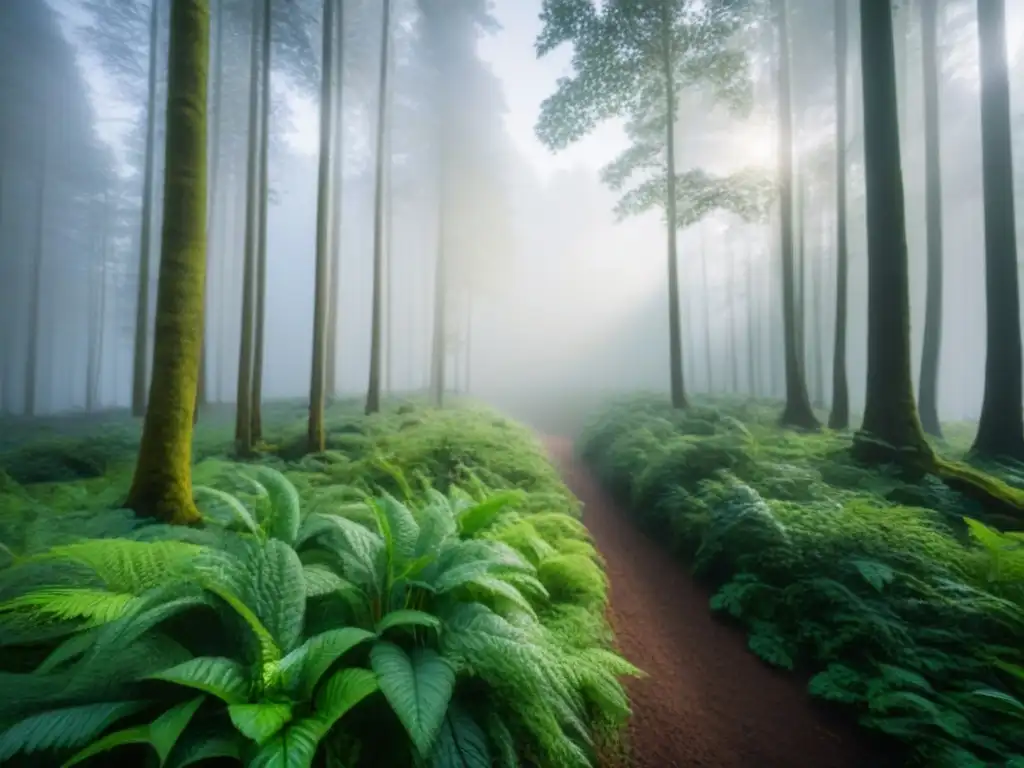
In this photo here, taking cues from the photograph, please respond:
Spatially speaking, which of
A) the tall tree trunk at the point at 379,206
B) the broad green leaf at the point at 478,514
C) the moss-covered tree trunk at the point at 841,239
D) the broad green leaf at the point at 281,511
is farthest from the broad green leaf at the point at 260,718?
the moss-covered tree trunk at the point at 841,239

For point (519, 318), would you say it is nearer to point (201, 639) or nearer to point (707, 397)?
point (707, 397)

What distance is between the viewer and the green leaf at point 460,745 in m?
1.98

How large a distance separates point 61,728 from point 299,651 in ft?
2.72

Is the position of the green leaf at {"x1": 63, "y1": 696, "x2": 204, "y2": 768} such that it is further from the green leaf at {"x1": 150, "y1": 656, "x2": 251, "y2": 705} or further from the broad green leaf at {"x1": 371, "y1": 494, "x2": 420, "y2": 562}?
the broad green leaf at {"x1": 371, "y1": 494, "x2": 420, "y2": 562}

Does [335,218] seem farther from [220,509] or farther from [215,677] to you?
[215,677]

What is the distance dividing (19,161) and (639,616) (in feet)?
115

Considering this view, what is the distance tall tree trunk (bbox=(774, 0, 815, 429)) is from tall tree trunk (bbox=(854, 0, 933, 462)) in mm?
4399

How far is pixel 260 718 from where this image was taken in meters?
1.73

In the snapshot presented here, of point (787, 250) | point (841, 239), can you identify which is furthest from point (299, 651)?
point (841, 239)

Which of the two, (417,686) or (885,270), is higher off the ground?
(885,270)

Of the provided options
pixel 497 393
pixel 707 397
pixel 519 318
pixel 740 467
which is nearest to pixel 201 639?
pixel 740 467

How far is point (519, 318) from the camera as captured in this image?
5606 centimetres

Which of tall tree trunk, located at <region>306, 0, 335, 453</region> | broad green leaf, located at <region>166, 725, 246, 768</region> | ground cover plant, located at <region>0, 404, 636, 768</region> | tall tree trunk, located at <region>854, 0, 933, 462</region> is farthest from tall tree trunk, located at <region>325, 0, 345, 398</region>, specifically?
broad green leaf, located at <region>166, 725, 246, 768</region>

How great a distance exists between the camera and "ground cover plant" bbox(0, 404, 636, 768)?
5.94 ft
